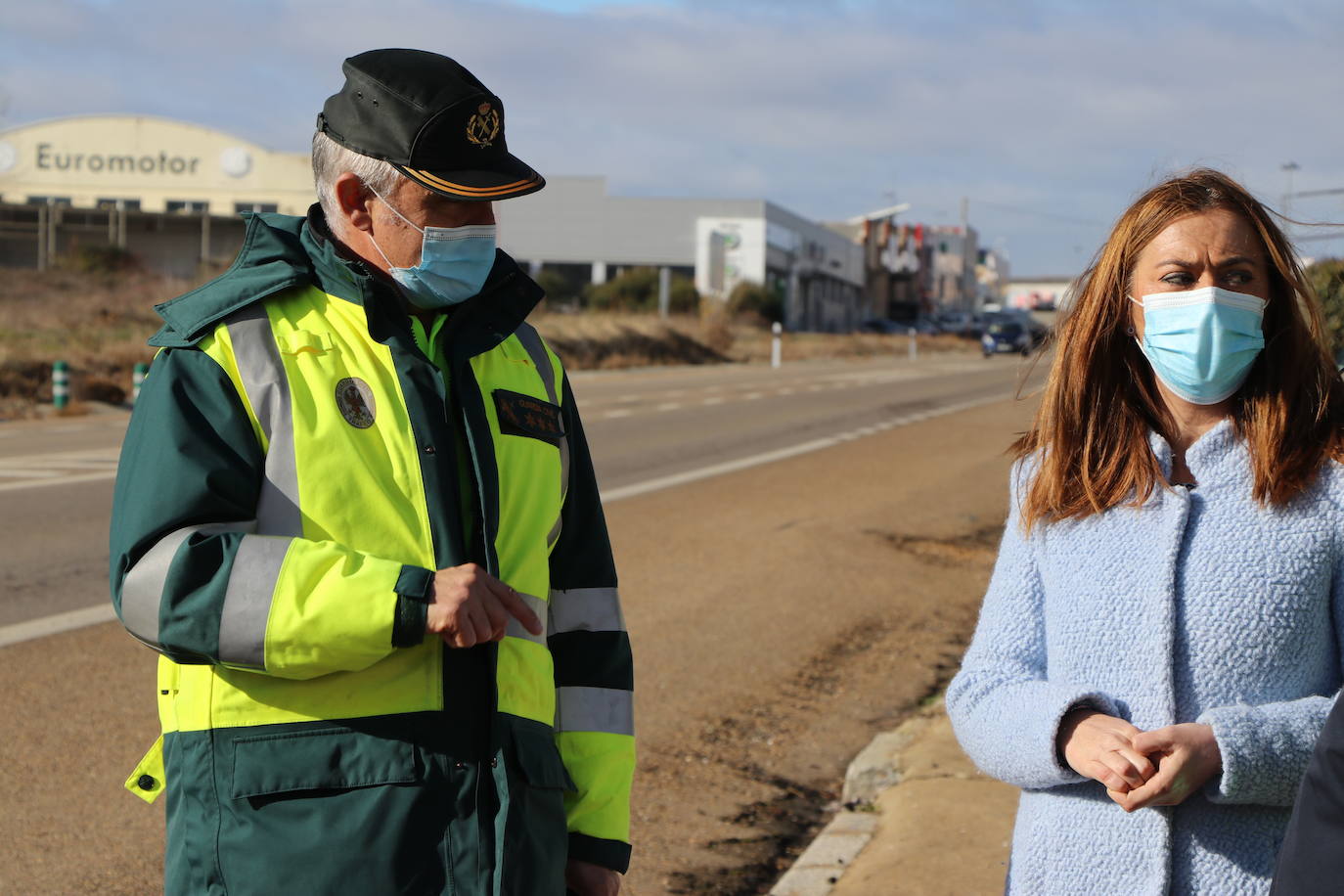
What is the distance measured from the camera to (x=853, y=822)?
16.6ft

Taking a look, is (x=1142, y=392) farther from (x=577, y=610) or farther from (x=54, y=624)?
(x=54, y=624)

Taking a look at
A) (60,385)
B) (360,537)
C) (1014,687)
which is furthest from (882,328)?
(360,537)

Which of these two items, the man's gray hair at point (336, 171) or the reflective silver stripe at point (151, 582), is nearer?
the reflective silver stripe at point (151, 582)

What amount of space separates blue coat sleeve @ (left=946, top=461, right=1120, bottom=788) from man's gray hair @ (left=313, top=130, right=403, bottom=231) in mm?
1205

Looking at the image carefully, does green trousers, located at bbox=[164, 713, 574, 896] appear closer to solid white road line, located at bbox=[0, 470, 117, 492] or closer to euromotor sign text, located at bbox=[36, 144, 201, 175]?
solid white road line, located at bbox=[0, 470, 117, 492]

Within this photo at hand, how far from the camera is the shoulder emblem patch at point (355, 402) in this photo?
2061 millimetres

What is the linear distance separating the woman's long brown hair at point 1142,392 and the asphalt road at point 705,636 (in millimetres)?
2551

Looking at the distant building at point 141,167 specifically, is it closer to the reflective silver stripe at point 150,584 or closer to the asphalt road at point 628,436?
the asphalt road at point 628,436

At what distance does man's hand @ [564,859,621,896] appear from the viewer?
2.38 meters

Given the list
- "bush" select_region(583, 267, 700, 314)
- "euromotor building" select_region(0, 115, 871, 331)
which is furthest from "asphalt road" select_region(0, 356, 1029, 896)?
"bush" select_region(583, 267, 700, 314)

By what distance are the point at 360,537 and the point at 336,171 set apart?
0.61m

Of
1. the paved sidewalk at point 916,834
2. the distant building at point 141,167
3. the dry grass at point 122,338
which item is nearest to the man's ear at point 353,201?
the paved sidewalk at point 916,834

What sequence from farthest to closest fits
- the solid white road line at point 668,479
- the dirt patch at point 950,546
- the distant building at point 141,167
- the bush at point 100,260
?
1. the distant building at point 141,167
2. the bush at point 100,260
3. the dirt patch at point 950,546
4. the solid white road line at point 668,479

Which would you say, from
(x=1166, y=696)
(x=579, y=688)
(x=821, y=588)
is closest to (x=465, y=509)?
(x=579, y=688)
